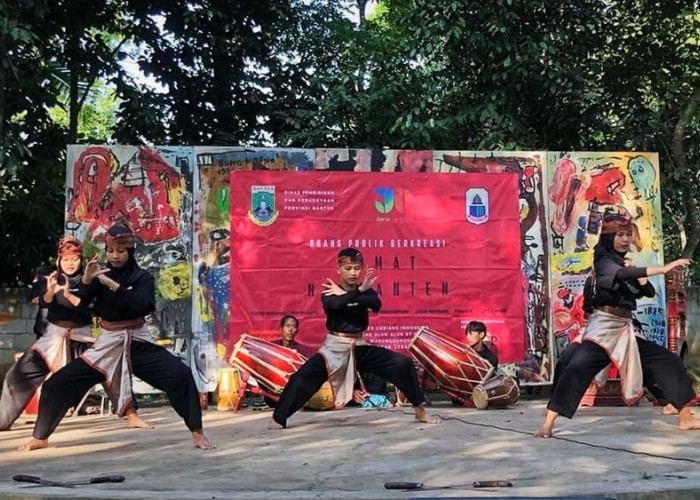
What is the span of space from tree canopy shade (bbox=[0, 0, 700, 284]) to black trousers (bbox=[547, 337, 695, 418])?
4.52m

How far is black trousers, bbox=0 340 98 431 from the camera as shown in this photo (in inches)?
260

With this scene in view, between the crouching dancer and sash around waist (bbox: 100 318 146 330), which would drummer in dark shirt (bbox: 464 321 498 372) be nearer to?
the crouching dancer

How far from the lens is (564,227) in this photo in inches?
354

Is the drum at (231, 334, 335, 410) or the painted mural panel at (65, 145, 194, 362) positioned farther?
the painted mural panel at (65, 145, 194, 362)

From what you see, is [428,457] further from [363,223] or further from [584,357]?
[363,223]

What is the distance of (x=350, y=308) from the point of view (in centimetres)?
673

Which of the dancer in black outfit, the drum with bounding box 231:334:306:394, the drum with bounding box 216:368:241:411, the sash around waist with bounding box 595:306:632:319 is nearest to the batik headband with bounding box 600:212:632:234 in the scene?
the dancer in black outfit

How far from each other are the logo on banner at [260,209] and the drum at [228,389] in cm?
172

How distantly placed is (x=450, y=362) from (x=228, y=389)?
96.1 inches

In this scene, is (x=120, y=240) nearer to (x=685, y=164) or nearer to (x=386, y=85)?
(x=386, y=85)

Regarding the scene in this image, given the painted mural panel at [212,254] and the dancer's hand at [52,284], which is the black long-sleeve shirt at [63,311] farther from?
the painted mural panel at [212,254]

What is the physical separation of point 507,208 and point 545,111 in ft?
9.58

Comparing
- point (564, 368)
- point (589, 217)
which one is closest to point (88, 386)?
point (564, 368)

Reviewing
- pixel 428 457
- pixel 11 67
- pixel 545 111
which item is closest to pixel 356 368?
pixel 428 457
